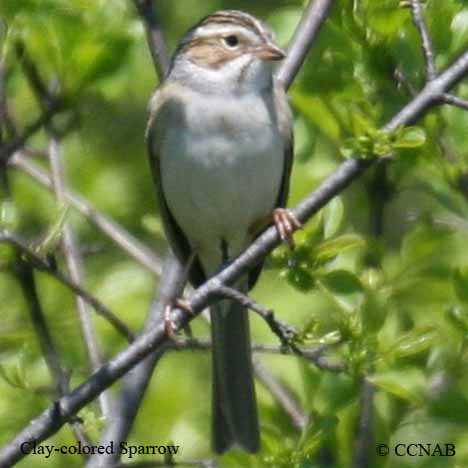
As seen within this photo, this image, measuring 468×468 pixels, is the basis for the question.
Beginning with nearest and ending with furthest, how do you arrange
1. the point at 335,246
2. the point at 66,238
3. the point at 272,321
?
the point at 272,321 → the point at 335,246 → the point at 66,238

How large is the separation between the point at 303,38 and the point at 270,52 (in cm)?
25

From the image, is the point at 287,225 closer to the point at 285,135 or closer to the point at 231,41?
the point at 285,135

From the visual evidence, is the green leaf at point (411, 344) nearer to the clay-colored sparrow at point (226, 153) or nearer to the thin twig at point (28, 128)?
the clay-colored sparrow at point (226, 153)

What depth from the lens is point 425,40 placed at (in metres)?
3.53

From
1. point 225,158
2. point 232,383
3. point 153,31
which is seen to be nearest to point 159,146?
point 225,158

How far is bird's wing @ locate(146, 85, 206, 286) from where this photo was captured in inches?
184

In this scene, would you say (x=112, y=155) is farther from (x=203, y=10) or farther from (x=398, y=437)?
(x=398, y=437)

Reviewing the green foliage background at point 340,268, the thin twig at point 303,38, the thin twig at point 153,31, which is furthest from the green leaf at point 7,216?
the thin twig at point 153,31

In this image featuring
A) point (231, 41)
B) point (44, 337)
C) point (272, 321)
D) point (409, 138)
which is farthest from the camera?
point (231, 41)

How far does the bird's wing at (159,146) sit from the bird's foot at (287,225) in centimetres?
87

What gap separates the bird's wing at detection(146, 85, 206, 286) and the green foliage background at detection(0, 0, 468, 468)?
0.12 meters

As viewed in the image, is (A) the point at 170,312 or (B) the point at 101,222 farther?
(B) the point at 101,222

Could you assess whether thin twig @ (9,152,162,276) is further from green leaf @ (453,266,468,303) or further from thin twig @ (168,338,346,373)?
A: green leaf @ (453,266,468,303)

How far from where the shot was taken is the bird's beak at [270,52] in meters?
4.37
